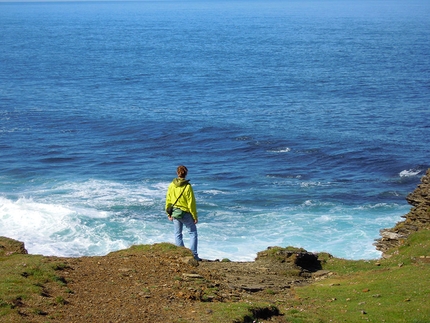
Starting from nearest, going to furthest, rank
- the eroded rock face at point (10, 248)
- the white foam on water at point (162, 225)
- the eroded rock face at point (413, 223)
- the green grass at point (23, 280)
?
the green grass at point (23, 280) < the eroded rock face at point (10, 248) < the eroded rock face at point (413, 223) < the white foam on water at point (162, 225)

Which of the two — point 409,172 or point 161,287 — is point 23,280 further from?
point 409,172

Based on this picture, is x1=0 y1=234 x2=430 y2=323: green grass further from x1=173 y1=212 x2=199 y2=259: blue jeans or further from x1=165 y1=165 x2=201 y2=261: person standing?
x1=165 y1=165 x2=201 y2=261: person standing

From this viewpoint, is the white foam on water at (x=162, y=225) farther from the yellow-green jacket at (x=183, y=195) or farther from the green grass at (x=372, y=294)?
the yellow-green jacket at (x=183, y=195)

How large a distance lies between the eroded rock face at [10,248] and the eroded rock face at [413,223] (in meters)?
12.5

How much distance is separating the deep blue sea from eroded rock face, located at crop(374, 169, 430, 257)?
400 cm

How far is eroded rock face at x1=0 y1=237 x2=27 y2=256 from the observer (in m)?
17.5

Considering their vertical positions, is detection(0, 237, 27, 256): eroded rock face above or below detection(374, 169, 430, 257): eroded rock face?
below

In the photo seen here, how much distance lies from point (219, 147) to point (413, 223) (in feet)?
82.2

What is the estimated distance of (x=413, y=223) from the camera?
23.7 meters

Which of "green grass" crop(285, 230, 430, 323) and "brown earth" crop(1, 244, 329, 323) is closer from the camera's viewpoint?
"brown earth" crop(1, 244, 329, 323)

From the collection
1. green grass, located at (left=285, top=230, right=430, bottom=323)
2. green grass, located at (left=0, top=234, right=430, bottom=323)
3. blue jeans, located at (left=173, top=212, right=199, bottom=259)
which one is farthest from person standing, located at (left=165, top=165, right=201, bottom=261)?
green grass, located at (left=285, top=230, right=430, bottom=323)

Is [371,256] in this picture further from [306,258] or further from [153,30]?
[153,30]

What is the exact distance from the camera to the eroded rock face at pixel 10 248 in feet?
57.6

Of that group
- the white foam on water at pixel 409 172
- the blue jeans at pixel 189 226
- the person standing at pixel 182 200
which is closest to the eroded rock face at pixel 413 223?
the blue jeans at pixel 189 226
